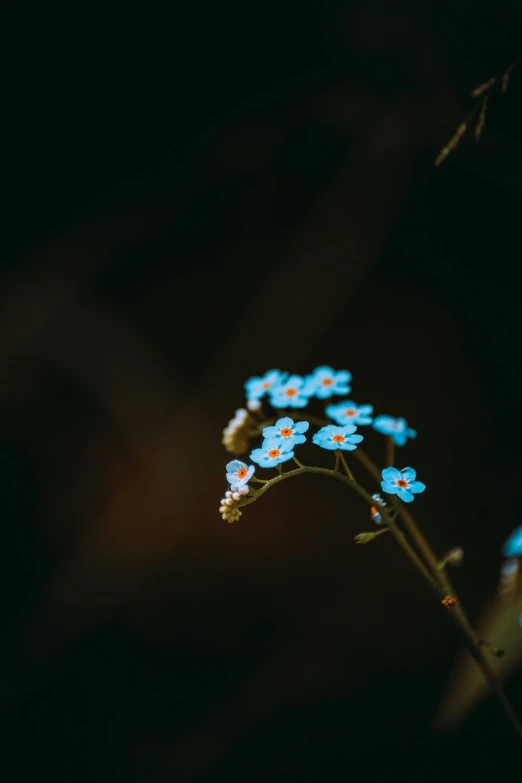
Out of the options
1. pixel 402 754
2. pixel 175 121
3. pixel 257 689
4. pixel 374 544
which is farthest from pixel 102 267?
pixel 402 754

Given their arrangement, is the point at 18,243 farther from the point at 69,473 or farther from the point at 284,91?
the point at 284,91

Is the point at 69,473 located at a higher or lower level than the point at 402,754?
higher

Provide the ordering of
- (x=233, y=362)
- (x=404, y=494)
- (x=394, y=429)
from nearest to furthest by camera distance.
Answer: (x=404, y=494) < (x=394, y=429) < (x=233, y=362)

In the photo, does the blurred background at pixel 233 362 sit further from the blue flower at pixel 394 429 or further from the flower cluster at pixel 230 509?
the flower cluster at pixel 230 509

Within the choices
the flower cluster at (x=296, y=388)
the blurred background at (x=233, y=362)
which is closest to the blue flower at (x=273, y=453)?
the flower cluster at (x=296, y=388)

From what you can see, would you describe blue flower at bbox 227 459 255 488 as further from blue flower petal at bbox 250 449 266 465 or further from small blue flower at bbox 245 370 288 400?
small blue flower at bbox 245 370 288 400

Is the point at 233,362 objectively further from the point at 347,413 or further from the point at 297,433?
the point at 297,433

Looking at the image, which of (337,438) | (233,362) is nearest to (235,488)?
(337,438)
